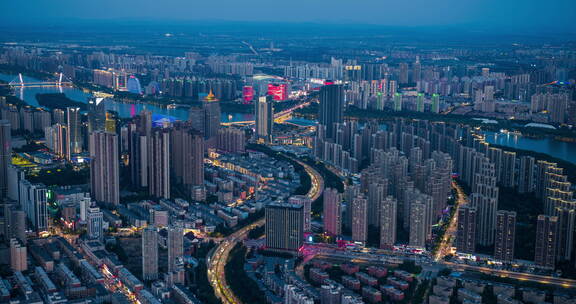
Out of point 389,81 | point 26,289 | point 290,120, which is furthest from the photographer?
point 389,81

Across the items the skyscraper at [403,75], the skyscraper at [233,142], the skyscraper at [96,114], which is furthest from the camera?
the skyscraper at [403,75]

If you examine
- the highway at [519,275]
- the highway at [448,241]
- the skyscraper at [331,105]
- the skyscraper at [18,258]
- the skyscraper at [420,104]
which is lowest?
the highway at [519,275]

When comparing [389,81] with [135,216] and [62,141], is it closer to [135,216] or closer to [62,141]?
[62,141]

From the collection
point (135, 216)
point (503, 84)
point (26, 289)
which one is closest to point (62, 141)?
point (135, 216)

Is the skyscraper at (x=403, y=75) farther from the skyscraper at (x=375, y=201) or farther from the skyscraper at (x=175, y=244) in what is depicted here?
the skyscraper at (x=175, y=244)

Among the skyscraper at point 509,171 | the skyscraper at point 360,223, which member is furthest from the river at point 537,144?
the skyscraper at point 360,223

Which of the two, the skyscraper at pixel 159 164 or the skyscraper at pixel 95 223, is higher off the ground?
the skyscraper at pixel 159 164
